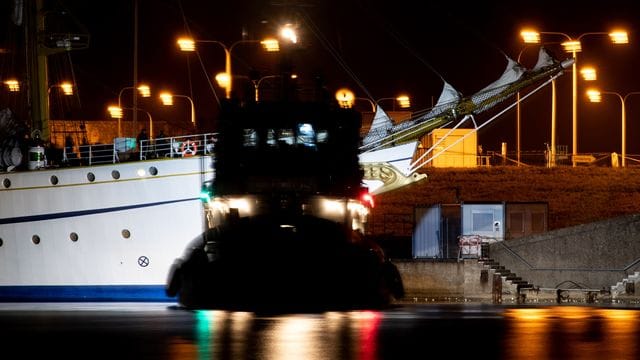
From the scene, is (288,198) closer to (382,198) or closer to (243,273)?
(243,273)

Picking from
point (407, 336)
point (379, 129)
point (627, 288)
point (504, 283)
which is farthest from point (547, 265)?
point (407, 336)

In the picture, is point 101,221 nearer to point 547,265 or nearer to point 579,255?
point 547,265

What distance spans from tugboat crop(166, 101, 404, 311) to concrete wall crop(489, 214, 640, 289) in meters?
13.1

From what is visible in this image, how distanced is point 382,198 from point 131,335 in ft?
122

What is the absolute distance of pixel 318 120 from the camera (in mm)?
35062

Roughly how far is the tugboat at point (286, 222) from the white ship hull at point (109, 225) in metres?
6.53

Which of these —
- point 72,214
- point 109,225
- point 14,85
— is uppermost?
point 14,85

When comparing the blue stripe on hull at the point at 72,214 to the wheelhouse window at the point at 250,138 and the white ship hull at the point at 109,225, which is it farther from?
the wheelhouse window at the point at 250,138

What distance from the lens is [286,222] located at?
30344 millimetres

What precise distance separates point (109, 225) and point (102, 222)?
269 millimetres

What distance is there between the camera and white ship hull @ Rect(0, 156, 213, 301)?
4219cm

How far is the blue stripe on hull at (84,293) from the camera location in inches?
1630

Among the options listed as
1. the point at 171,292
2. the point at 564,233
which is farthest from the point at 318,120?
the point at 564,233

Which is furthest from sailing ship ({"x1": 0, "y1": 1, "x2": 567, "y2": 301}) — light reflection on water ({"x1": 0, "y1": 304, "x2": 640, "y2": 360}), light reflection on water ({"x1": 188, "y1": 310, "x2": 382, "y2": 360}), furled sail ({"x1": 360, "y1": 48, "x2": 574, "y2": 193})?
light reflection on water ({"x1": 188, "y1": 310, "x2": 382, "y2": 360})
